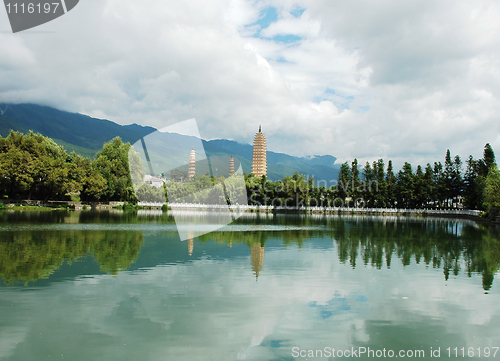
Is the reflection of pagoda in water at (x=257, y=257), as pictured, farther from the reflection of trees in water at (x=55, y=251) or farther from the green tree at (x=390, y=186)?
the green tree at (x=390, y=186)

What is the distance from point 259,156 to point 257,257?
97728mm

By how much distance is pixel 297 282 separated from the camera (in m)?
11.2

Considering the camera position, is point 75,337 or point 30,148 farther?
point 30,148

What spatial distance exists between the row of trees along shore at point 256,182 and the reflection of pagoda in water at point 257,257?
37.4m

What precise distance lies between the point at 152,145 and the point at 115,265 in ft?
47.3

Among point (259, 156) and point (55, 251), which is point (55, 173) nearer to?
point (55, 251)

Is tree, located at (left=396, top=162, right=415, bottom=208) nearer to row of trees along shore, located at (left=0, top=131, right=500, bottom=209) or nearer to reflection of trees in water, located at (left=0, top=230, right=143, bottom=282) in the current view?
row of trees along shore, located at (left=0, top=131, right=500, bottom=209)

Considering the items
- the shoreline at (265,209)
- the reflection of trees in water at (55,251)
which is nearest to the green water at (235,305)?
the reflection of trees in water at (55,251)

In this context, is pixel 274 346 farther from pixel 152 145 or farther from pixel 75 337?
pixel 152 145

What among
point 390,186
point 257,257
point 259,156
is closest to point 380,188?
point 390,186

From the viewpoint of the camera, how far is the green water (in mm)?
6559

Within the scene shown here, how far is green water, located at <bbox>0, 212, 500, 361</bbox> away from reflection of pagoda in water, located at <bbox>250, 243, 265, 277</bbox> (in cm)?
11

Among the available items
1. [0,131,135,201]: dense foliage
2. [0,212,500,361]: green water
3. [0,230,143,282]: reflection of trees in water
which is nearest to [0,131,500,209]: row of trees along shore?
[0,131,135,201]: dense foliage

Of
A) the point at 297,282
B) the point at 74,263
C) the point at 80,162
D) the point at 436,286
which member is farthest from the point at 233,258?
the point at 80,162
